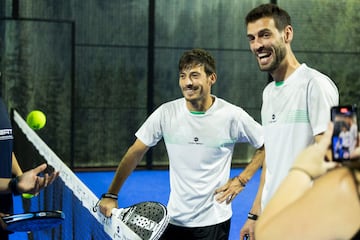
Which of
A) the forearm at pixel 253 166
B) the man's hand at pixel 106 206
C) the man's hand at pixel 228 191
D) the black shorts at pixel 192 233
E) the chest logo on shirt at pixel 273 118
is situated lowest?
the black shorts at pixel 192 233

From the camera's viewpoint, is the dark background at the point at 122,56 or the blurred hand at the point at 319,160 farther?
the dark background at the point at 122,56

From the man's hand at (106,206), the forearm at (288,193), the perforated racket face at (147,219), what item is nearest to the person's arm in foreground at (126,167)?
the man's hand at (106,206)

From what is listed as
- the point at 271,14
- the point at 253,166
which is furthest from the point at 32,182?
the point at 253,166

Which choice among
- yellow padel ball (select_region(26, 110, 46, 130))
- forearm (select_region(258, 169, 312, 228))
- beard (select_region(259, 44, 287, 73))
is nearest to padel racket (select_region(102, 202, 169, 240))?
beard (select_region(259, 44, 287, 73))

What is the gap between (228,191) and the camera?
159 inches

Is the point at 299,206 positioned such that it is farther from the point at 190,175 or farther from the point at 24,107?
the point at 24,107

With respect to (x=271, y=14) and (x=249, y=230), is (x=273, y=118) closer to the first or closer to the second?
(x=271, y=14)

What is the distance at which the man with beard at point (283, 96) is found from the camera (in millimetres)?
3094

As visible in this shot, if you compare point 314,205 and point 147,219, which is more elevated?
point 314,205

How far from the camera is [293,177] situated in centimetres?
167

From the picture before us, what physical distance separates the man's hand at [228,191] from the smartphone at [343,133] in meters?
2.38

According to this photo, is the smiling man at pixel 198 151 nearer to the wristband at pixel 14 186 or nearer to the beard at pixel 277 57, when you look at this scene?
the wristband at pixel 14 186

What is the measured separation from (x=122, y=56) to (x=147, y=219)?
8436 millimetres

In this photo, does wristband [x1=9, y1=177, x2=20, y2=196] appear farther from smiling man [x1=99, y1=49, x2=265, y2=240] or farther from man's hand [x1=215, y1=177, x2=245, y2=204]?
man's hand [x1=215, y1=177, x2=245, y2=204]
